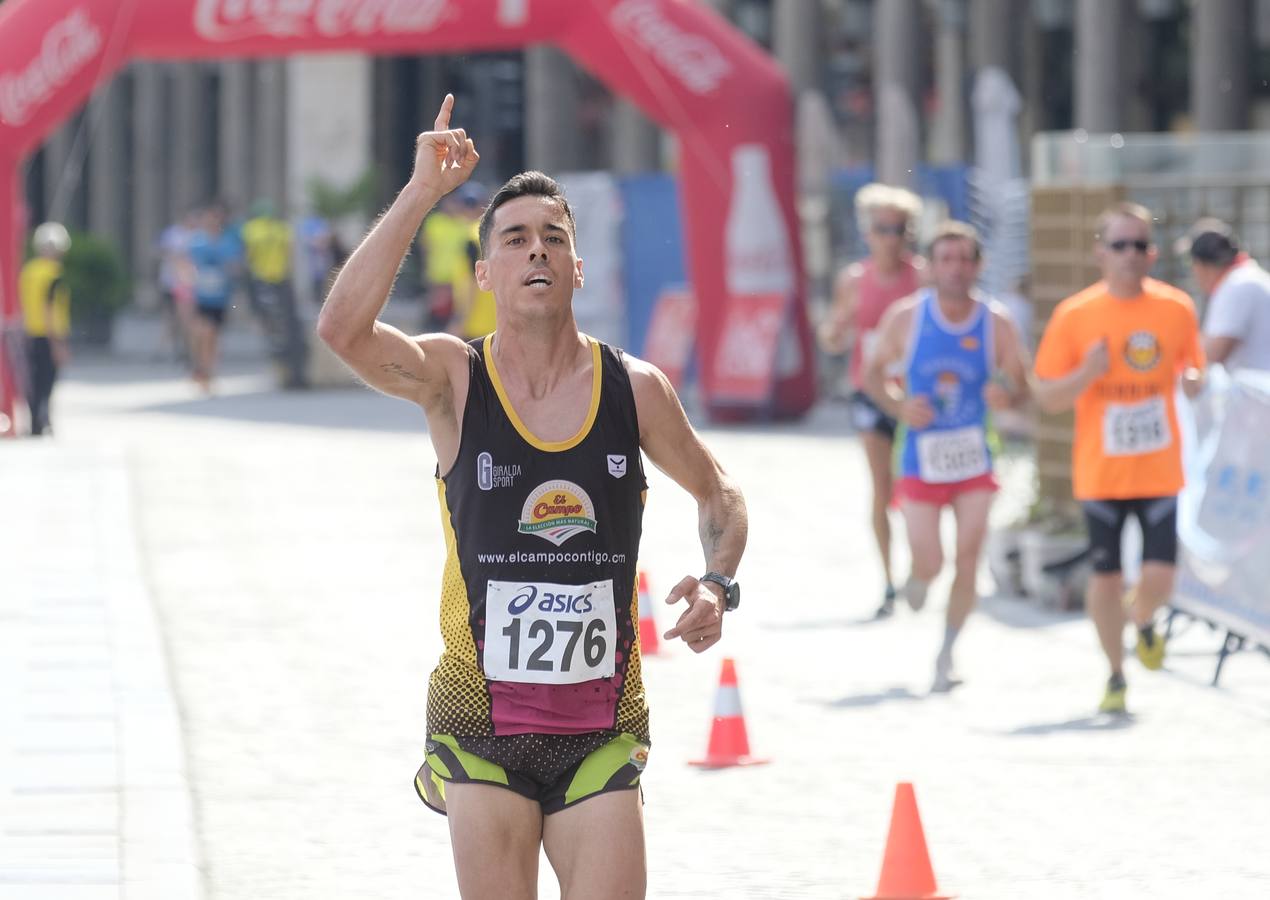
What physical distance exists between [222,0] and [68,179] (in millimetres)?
34309

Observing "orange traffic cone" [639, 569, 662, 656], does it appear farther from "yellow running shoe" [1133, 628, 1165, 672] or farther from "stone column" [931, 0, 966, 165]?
"stone column" [931, 0, 966, 165]

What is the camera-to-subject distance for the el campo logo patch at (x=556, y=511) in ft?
15.4

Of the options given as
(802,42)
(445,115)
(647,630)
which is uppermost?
(802,42)

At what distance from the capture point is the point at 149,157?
50.3 metres

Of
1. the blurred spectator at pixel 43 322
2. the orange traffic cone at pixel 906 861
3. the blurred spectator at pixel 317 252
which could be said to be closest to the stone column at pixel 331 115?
the blurred spectator at pixel 317 252

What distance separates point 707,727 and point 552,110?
29325 mm

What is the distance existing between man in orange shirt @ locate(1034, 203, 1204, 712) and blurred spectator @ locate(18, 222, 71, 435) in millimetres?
12713

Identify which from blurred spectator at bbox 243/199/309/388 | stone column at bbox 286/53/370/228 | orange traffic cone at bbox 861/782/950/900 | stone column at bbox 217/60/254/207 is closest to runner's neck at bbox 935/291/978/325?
orange traffic cone at bbox 861/782/950/900

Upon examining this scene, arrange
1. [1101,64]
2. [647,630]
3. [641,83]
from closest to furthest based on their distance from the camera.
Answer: [647,630], [641,83], [1101,64]

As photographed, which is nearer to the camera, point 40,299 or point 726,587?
point 726,587

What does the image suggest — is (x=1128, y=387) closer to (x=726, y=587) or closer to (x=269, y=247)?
(x=726, y=587)

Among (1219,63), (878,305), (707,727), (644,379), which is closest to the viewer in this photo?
(644,379)

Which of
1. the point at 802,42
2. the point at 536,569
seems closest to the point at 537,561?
the point at 536,569

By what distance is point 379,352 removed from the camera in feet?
15.1
